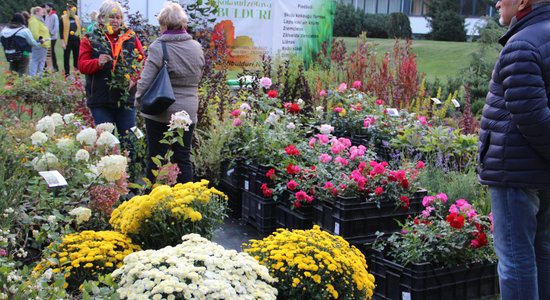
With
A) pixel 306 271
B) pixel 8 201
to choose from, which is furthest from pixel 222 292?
pixel 8 201

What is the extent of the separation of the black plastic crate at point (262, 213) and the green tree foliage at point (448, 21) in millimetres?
26852

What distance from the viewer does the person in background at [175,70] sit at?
5.11 meters

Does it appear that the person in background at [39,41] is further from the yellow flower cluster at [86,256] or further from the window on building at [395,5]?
the window on building at [395,5]

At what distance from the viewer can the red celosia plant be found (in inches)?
156

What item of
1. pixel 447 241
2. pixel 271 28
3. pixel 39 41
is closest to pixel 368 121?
pixel 447 241

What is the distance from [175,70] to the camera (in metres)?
5.14

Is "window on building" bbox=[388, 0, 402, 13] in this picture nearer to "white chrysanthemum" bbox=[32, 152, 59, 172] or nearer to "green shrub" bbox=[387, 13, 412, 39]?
"green shrub" bbox=[387, 13, 412, 39]

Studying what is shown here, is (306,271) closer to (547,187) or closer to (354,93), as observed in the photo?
(547,187)

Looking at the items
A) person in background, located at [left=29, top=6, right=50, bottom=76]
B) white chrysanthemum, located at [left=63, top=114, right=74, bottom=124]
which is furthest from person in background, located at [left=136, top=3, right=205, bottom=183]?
person in background, located at [left=29, top=6, right=50, bottom=76]

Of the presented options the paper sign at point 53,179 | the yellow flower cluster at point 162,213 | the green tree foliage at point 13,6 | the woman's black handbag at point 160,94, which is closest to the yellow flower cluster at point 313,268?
the yellow flower cluster at point 162,213

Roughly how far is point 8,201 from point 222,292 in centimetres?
144

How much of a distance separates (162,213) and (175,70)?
6.54ft

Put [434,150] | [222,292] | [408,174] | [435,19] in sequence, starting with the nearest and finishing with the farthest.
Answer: [222,292]
[408,174]
[434,150]
[435,19]

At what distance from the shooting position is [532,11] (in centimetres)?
314
